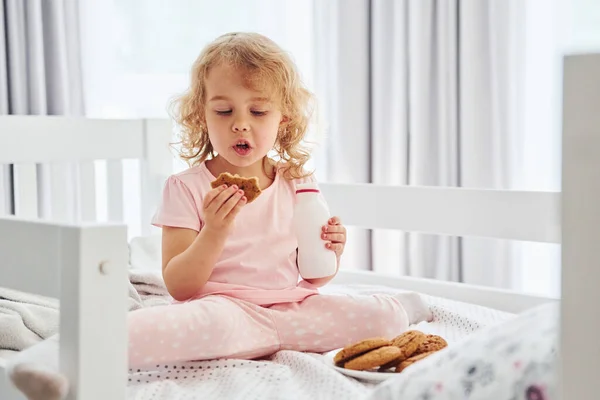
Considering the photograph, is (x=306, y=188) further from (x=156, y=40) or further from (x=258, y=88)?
(x=156, y=40)

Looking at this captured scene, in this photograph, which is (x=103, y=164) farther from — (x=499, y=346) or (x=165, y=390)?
(x=499, y=346)

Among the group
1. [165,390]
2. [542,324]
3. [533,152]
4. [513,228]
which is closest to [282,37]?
[533,152]

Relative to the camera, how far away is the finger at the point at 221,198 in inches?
43.7

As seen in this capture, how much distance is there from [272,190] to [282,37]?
1.25 m

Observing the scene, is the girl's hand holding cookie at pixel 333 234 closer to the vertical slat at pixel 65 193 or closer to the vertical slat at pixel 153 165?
the vertical slat at pixel 153 165

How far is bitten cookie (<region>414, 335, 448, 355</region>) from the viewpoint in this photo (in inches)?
42.6

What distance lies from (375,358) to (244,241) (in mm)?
315

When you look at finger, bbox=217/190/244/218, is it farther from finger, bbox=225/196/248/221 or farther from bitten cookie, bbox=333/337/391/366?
bitten cookie, bbox=333/337/391/366

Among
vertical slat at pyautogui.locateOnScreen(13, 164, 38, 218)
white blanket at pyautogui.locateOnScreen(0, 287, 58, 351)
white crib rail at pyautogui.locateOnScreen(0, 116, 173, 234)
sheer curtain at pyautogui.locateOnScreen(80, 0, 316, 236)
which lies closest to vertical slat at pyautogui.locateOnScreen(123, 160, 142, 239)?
sheer curtain at pyautogui.locateOnScreen(80, 0, 316, 236)

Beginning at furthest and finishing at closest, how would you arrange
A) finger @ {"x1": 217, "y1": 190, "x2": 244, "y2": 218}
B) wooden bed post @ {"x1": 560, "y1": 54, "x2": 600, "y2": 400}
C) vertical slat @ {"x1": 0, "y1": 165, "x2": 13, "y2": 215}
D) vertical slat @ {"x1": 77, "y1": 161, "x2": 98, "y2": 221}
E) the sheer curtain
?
the sheer curtain < vertical slat @ {"x1": 0, "y1": 165, "x2": 13, "y2": 215} < vertical slat @ {"x1": 77, "y1": 161, "x2": 98, "y2": 221} < finger @ {"x1": 217, "y1": 190, "x2": 244, "y2": 218} < wooden bed post @ {"x1": 560, "y1": 54, "x2": 600, "y2": 400}

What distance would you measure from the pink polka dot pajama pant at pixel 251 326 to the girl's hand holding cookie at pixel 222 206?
0.11 metres

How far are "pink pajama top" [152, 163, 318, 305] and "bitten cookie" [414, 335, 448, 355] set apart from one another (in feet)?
0.75

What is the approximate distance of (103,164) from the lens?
2.60 metres

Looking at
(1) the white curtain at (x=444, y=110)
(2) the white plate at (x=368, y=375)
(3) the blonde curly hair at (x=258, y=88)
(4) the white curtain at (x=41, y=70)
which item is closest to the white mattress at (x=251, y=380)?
(2) the white plate at (x=368, y=375)
